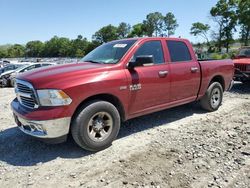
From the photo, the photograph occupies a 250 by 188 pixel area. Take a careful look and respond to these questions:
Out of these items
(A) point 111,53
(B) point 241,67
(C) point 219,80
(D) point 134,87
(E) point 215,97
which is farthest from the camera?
(B) point 241,67

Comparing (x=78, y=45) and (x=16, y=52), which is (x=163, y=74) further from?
(x=16, y=52)

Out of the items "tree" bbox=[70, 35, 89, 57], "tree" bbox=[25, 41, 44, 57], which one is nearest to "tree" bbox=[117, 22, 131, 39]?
"tree" bbox=[70, 35, 89, 57]


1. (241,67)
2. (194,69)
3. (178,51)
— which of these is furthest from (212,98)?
(241,67)

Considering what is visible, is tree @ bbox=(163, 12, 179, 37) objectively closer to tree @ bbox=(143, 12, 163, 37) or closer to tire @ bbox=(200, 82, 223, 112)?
tree @ bbox=(143, 12, 163, 37)

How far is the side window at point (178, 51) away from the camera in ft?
18.2

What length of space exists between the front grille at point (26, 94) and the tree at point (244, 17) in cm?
4969

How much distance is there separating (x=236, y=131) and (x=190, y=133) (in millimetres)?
957

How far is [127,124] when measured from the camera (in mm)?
5738

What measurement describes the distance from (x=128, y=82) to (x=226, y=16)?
176 feet

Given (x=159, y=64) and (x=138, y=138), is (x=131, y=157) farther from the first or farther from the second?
(x=159, y=64)

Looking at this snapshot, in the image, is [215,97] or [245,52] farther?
[245,52]

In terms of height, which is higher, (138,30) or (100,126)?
(138,30)

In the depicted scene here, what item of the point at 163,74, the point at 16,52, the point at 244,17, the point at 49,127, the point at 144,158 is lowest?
the point at 144,158

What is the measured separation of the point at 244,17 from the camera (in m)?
47.0
